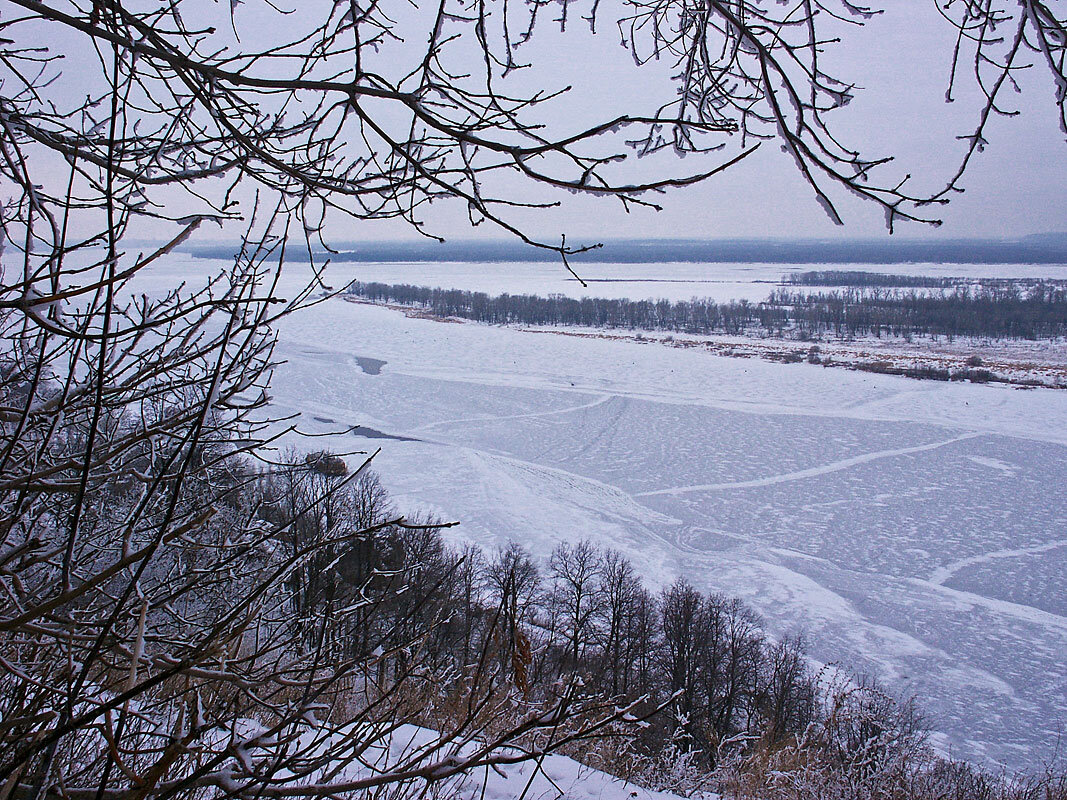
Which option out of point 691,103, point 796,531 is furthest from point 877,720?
point 691,103

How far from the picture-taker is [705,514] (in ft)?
54.7

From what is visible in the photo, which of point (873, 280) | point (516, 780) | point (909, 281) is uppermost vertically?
point (873, 280)

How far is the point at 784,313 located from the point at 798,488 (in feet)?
134

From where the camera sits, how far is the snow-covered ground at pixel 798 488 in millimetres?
11812

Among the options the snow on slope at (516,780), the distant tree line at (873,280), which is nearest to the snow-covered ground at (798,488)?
the snow on slope at (516,780)

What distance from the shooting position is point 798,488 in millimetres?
18125

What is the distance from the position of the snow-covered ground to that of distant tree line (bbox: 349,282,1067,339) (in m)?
19.4

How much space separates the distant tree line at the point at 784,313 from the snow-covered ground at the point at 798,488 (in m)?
19.4

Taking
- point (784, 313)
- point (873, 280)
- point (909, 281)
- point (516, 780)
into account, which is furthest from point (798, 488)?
point (873, 280)

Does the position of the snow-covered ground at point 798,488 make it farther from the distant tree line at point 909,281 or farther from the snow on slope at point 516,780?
the distant tree line at point 909,281

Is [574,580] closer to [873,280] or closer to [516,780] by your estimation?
[516,780]

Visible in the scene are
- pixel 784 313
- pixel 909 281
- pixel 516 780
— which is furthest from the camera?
pixel 909 281

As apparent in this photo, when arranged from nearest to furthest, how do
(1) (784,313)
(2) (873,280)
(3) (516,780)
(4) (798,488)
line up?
1. (3) (516,780)
2. (4) (798,488)
3. (1) (784,313)
4. (2) (873,280)

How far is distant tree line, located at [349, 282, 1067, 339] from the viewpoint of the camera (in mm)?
50062
